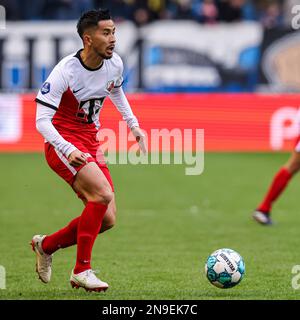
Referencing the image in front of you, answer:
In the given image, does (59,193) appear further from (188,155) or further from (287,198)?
(188,155)

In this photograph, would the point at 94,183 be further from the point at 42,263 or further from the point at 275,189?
the point at 275,189

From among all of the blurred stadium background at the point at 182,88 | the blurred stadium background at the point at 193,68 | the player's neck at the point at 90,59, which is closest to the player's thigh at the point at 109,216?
the player's neck at the point at 90,59

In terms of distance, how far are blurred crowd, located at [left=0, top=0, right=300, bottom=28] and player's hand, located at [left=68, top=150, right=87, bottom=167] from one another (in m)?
14.9

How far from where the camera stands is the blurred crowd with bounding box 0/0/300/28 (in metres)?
22.1

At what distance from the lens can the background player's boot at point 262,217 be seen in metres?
11.5

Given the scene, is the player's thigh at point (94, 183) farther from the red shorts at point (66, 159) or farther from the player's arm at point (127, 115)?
the player's arm at point (127, 115)

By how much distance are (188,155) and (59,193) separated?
508cm

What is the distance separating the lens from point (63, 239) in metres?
7.63

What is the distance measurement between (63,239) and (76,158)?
2.80 feet

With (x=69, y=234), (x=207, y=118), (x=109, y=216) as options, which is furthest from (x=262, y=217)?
(x=207, y=118)

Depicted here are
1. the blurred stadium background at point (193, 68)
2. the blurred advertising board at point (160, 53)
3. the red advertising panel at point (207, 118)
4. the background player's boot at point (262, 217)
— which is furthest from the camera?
the blurred advertising board at point (160, 53)

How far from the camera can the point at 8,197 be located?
45.9ft

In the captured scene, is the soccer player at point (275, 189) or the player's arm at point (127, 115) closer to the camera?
the player's arm at point (127, 115)

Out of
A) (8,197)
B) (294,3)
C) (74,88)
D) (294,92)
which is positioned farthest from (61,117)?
(294,3)
